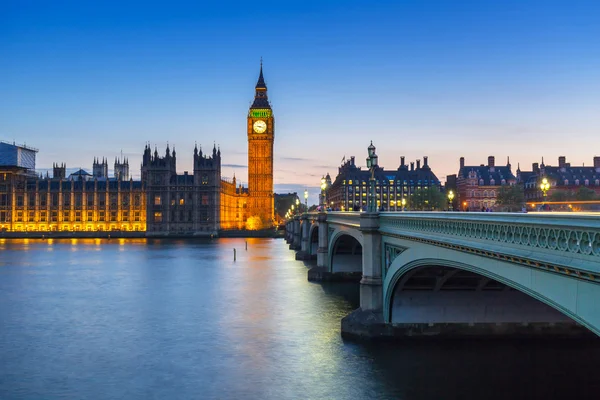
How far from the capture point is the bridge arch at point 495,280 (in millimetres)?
13406

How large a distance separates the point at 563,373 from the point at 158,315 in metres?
31.5

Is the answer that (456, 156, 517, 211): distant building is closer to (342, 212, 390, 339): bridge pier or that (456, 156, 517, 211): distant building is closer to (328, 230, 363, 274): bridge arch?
(328, 230, 363, 274): bridge arch

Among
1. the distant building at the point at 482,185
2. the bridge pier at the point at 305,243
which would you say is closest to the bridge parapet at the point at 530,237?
the bridge pier at the point at 305,243

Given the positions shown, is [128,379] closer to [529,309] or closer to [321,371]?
[321,371]

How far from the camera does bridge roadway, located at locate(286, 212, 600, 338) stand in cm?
1357

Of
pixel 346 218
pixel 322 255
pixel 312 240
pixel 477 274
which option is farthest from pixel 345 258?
pixel 477 274

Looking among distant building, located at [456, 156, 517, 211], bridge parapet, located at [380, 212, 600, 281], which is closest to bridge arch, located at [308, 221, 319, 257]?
distant building, located at [456, 156, 517, 211]

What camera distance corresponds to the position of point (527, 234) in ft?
52.1

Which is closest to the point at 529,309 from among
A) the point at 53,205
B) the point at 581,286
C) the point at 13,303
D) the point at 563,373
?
the point at 563,373

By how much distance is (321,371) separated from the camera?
30750 millimetres

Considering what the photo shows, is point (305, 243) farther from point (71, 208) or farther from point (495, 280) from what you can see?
point (71, 208)

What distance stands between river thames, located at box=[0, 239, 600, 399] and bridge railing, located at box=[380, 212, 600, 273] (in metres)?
→ 8.14

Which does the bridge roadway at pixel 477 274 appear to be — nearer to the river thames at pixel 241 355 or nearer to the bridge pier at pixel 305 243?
the river thames at pixel 241 355

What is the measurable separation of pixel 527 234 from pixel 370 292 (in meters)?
18.6
